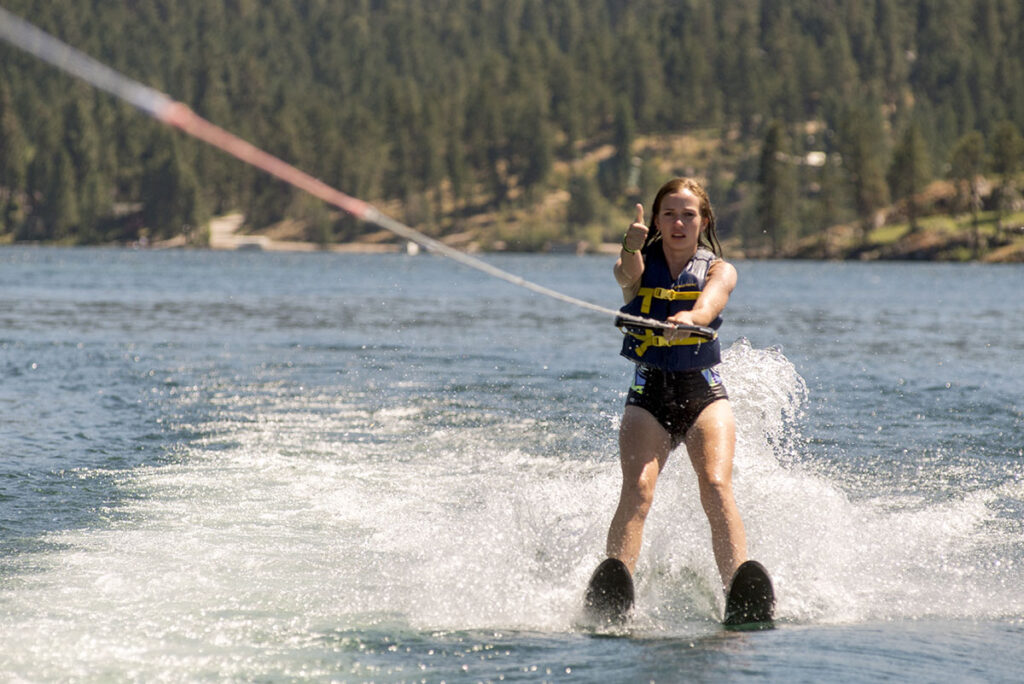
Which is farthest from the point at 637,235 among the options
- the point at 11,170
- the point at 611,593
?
the point at 11,170

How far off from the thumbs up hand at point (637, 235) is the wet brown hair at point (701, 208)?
0.88 feet

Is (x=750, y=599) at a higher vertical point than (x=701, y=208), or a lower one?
lower

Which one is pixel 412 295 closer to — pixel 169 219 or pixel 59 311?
pixel 59 311

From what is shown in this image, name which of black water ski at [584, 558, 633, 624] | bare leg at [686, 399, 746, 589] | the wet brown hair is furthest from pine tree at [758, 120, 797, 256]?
black water ski at [584, 558, 633, 624]

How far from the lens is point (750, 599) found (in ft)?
21.7

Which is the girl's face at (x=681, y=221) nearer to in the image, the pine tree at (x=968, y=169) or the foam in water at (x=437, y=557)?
the foam in water at (x=437, y=557)

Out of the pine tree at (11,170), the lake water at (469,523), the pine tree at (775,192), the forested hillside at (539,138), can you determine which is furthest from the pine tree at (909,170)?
the pine tree at (11,170)

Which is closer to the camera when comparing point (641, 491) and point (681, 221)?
point (641, 491)

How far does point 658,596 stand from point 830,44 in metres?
187

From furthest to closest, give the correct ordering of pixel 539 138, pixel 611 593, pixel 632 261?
1. pixel 539 138
2. pixel 632 261
3. pixel 611 593

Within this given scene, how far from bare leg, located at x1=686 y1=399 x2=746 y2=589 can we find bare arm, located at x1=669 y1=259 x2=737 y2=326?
1.70 ft

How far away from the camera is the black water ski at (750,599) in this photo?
653 centimetres

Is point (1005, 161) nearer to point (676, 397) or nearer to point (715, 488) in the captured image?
point (676, 397)

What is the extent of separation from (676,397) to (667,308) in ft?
1.59
